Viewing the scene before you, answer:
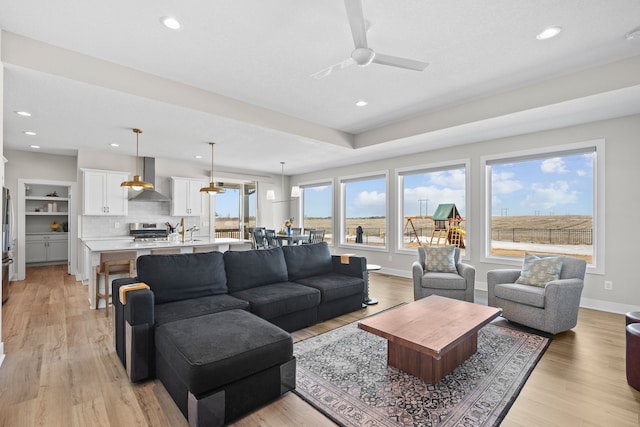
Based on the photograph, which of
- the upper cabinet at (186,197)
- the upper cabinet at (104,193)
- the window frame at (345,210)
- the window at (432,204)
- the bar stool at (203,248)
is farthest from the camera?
the upper cabinet at (186,197)

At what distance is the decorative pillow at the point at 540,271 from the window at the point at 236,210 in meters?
6.99

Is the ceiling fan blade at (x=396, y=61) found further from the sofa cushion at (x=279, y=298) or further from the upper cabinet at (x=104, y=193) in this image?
the upper cabinet at (x=104, y=193)

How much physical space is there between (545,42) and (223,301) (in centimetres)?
377

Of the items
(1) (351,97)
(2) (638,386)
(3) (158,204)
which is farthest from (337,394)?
(3) (158,204)

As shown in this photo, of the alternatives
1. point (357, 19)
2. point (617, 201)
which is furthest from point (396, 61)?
point (617, 201)

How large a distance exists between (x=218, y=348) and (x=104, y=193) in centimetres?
589

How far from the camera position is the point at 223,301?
9.37 feet

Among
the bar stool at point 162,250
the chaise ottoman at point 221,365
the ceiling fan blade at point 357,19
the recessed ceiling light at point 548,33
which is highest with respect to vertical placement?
the recessed ceiling light at point 548,33

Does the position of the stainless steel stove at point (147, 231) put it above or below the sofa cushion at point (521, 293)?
above

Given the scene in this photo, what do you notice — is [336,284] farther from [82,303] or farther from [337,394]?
[82,303]

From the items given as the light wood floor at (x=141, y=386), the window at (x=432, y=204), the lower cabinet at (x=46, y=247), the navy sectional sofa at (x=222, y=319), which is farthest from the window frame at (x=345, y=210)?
the lower cabinet at (x=46, y=247)

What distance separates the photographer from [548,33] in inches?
101

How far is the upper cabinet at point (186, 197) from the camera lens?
714 centimetres

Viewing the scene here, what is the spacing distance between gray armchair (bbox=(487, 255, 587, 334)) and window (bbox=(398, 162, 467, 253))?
6.71ft
